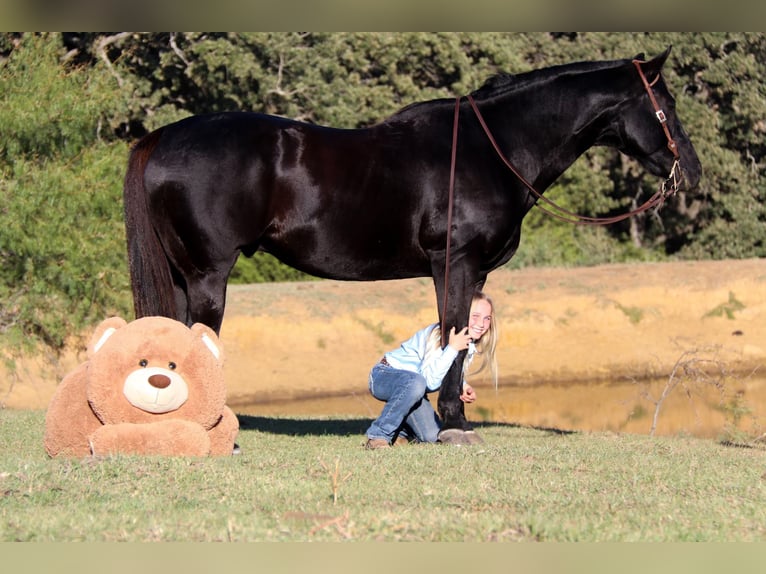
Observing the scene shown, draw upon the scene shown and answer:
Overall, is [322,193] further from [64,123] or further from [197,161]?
[64,123]

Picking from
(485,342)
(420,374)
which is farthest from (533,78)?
(420,374)

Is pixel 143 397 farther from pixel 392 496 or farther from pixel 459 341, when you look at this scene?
pixel 459 341

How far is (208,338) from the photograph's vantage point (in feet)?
21.8

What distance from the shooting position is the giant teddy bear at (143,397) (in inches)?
247

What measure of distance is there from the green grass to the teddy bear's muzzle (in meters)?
0.40

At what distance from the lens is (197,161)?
24.5 ft

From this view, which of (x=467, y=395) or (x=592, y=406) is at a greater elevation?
(x=467, y=395)

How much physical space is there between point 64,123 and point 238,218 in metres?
7.48

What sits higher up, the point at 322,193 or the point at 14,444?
A: the point at 322,193

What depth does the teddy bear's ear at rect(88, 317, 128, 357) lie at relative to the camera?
6500mm

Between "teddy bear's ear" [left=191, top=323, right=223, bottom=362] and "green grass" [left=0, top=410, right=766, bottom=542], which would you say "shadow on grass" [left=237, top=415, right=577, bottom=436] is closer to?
"green grass" [left=0, top=410, right=766, bottom=542]

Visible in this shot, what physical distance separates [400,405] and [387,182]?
1.61 m

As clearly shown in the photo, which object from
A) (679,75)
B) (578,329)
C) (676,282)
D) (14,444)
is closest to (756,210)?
(679,75)

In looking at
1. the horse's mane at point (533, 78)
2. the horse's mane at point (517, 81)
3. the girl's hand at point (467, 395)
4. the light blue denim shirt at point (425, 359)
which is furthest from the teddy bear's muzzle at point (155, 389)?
the horse's mane at point (533, 78)
